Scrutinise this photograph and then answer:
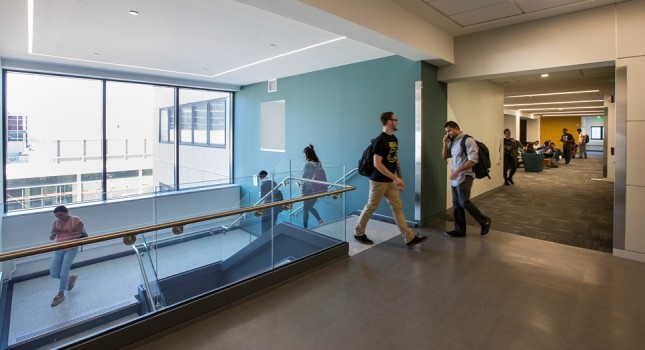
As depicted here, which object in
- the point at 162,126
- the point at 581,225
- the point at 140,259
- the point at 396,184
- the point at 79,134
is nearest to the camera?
the point at 140,259

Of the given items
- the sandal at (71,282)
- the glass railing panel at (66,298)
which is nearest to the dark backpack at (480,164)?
the glass railing panel at (66,298)

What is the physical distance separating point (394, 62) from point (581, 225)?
153 inches

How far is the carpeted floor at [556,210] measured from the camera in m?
4.91

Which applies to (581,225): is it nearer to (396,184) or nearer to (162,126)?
(396,184)

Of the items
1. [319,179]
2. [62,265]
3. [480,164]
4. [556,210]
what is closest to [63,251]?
[62,265]

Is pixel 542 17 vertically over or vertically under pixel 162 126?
over

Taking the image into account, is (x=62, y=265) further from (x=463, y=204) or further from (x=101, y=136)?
(x=101, y=136)

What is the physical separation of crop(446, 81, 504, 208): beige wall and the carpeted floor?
0.34m

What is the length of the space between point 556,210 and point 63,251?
7.30m

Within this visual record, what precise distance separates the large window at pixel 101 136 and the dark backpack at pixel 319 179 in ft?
7.58

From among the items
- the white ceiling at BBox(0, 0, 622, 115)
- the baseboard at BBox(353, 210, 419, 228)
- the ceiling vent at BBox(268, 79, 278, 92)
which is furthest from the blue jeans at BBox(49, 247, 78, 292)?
the ceiling vent at BBox(268, 79, 278, 92)

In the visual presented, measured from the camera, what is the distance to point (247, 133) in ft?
30.8

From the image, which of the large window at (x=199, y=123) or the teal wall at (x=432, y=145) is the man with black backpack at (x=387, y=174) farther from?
the large window at (x=199, y=123)

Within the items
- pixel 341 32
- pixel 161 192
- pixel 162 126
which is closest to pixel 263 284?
pixel 161 192
